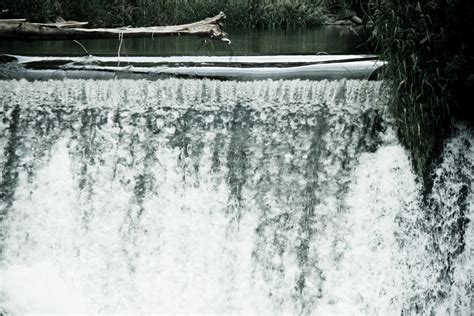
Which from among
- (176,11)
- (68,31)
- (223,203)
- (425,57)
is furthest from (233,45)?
(425,57)

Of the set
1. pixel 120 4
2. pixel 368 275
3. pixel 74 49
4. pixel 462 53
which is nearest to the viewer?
pixel 462 53

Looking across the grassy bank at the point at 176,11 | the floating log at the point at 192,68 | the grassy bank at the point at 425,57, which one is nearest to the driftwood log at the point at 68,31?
the floating log at the point at 192,68

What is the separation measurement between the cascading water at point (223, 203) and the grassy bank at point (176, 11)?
1.50 m

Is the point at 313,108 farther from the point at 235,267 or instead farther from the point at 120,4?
the point at 120,4

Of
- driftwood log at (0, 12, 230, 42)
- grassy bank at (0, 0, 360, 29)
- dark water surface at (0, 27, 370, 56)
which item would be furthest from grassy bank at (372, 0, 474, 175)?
grassy bank at (0, 0, 360, 29)

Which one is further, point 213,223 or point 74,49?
point 74,49

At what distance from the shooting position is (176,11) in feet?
19.8

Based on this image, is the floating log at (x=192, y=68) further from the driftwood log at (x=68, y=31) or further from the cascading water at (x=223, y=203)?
the driftwood log at (x=68, y=31)

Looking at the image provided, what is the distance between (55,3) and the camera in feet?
18.8

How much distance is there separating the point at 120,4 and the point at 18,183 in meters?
2.16

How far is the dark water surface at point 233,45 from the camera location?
5246 mm

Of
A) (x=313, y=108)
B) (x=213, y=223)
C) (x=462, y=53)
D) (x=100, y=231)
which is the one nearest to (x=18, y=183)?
(x=100, y=231)

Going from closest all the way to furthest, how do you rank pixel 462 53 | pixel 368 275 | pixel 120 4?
pixel 462 53, pixel 368 275, pixel 120 4

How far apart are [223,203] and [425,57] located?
1345 mm
